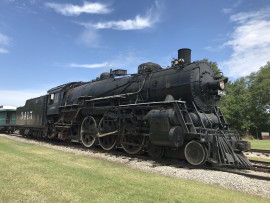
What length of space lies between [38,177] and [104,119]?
5.52 metres

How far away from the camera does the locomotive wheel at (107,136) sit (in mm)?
10125

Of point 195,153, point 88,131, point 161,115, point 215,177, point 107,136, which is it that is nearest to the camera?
point 215,177

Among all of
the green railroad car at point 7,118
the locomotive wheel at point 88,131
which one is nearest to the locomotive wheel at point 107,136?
the locomotive wheel at point 88,131

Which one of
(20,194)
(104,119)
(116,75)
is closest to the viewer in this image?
(20,194)

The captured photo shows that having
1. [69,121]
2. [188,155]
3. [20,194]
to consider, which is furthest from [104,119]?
[20,194]

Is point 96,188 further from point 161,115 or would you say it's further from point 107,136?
point 107,136

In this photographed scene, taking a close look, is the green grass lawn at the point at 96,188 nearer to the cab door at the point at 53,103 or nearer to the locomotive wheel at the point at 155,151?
the locomotive wheel at the point at 155,151

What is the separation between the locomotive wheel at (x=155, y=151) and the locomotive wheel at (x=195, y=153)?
1372 mm

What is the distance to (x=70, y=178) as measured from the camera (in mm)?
5098

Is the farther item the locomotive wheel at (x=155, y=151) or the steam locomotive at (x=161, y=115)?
the locomotive wheel at (x=155, y=151)

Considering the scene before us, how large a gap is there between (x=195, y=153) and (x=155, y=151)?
195cm

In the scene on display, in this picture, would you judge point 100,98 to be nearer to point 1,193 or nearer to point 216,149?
point 216,149

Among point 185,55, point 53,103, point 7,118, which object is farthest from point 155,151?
point 7,118

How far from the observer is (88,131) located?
37.2 ft
